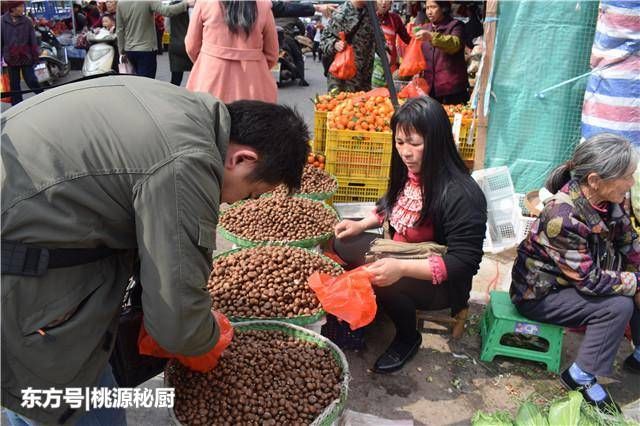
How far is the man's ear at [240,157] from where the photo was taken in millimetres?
1507

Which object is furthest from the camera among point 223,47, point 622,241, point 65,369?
point 223,47

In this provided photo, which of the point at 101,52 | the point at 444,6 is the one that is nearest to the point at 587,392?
the point at 444,6

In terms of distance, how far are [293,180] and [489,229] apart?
2.80 m

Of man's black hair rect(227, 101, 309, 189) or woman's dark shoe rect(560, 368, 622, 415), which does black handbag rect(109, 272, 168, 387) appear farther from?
woman's dark shoe rect(560, 368, 622, 415)

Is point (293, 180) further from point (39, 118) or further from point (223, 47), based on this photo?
point (223, 47)

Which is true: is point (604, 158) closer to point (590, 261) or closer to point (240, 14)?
point (590, 261)

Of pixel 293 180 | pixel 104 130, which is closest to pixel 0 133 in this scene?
pixel 104 130

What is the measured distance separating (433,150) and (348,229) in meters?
0.73

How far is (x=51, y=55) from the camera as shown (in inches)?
388

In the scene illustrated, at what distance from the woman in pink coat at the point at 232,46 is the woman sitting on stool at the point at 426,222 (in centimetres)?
Answer: 173

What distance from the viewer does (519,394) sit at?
9.04 ft

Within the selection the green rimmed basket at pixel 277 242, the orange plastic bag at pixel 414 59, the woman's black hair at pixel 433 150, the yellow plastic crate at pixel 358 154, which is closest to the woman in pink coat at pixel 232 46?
the yellow plastic crate at pixel 358 154

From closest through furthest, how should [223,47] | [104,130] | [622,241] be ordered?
[104,130] < [622,241] < [223,47]

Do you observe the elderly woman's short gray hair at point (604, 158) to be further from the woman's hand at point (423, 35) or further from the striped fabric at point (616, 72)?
the woman's hand at point (423, 35)
